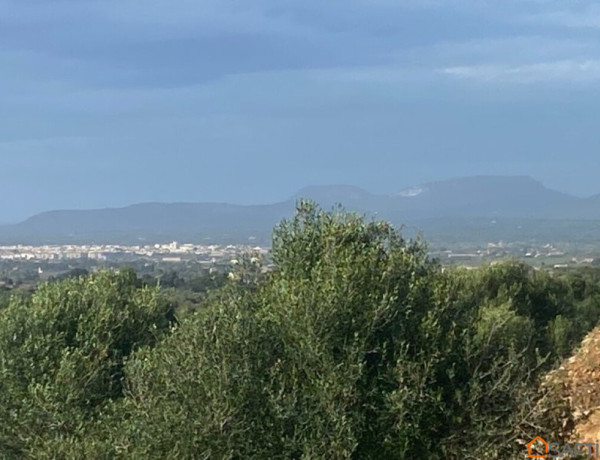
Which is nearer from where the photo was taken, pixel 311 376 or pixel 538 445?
pixel 538 445

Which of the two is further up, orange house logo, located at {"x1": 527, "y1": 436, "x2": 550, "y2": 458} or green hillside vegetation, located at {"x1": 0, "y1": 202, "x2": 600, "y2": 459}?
green hillside vegetation, located at {"x1": 0, "y1": 202, "x2": 600, "y2": 459}

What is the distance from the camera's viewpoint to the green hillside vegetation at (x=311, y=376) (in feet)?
45.6

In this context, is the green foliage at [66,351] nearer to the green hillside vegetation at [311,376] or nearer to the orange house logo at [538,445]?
the green hillside vegetation at [311,376]

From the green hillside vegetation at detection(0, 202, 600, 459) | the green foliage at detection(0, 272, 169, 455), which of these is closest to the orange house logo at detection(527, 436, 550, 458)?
the green hillside vegetation at detection(0, 202, 600, 459)

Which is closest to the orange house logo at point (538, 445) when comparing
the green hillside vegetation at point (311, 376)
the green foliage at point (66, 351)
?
the green hillside vegetation at point (311, 376)

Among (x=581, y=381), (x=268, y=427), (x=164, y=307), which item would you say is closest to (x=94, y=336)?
(x=164, y=307)

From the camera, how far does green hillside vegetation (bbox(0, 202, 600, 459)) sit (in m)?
13.9

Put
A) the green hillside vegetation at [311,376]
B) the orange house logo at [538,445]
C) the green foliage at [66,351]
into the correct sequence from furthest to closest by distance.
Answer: the green foliage at [66,351] → the green hillside vegetation at [311,376] → the orange house logo at [538,445]

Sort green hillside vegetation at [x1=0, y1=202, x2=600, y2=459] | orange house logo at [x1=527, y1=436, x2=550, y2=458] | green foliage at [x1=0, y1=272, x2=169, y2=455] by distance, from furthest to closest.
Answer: green foliage at [x1=0, y1=272, x2=169, y2=455] → green hillside vegetation at [x1=0, y1=202, x2=600, y2=459] → orange house logo at [x1=527, y1=436, x2=550, y2=458]

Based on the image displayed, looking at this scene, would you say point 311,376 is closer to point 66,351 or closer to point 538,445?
point 538,445

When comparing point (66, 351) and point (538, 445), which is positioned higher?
point (66, 351)

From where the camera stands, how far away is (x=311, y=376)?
14219 millimetres

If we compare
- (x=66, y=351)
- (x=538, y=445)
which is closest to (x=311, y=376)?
(x=538, y=445)

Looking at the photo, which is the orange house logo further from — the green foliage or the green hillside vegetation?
the green foliage
